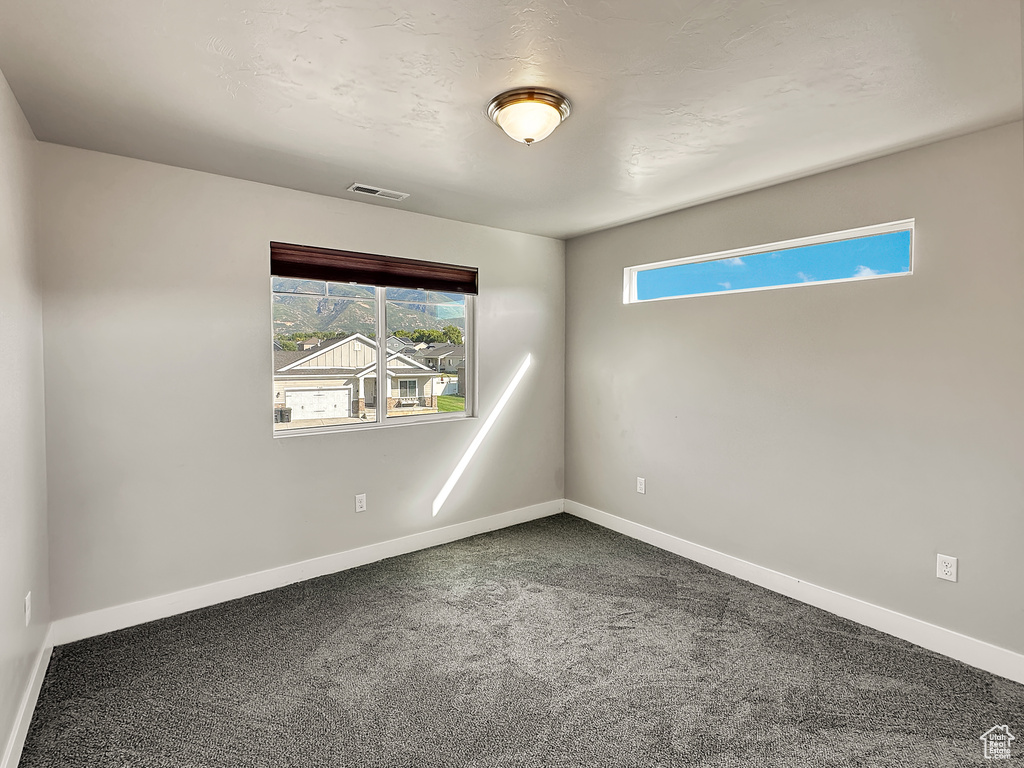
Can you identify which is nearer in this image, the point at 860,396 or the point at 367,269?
the point at 860,396

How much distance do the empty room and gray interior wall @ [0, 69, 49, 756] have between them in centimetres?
3

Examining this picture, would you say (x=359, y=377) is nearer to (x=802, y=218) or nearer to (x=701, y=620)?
(x=701, y=620)

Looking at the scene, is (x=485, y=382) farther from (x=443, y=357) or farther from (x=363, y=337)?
(x=363, y=337)

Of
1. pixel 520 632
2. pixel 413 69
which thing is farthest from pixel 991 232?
pixel 520 632

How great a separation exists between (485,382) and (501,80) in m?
2.52

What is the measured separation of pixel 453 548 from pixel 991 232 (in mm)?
3518

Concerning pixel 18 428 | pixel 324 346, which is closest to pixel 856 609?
pixel 324 346

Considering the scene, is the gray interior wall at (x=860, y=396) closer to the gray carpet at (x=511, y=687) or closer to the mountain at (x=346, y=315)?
the gray carpet at (x=511, y=687)

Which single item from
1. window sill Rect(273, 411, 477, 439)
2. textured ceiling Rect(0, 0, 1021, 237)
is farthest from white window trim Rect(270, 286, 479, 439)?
textured ceiling Rect(0, 0, 1021, 237)

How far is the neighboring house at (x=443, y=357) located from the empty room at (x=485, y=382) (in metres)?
0.04

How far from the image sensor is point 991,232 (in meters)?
2.39

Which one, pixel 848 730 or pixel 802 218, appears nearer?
pixel 848 730

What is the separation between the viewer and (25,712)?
80.1 inches

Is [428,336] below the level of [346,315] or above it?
below
